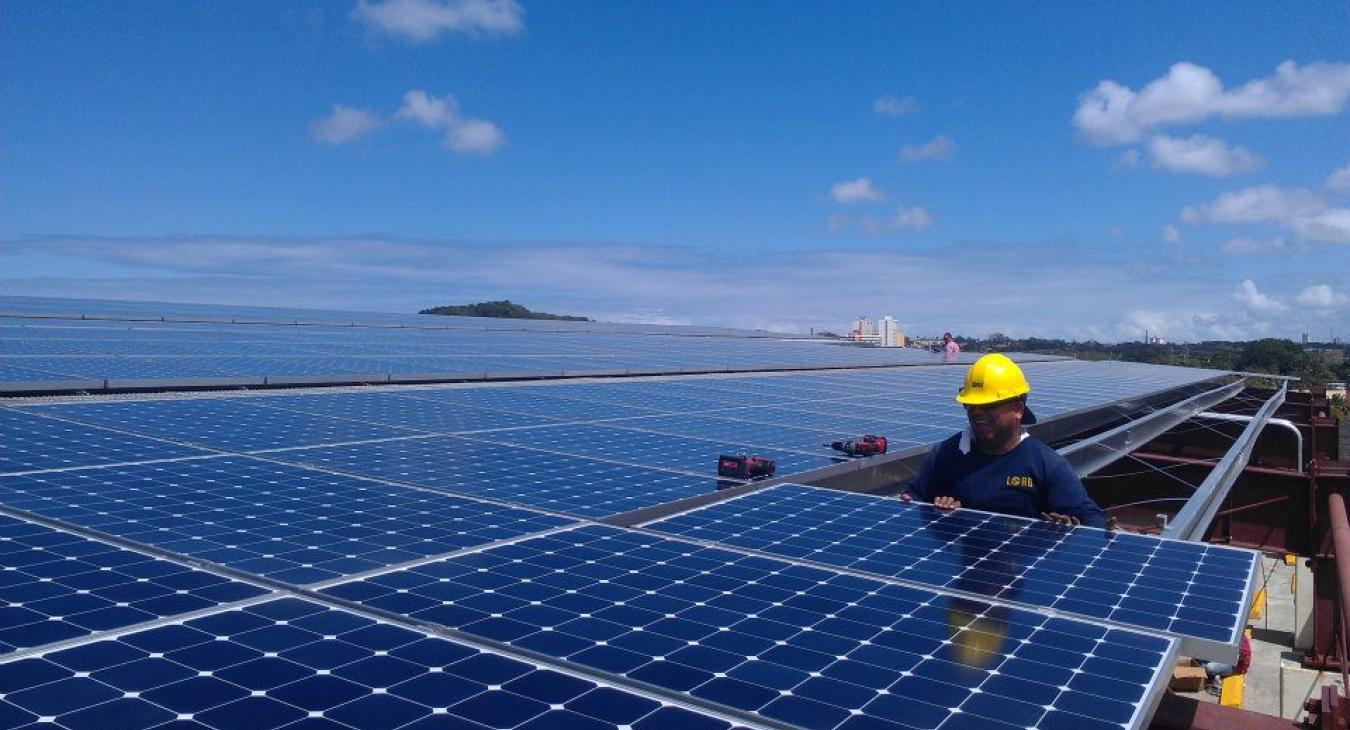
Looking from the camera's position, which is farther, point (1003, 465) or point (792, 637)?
point (1003, 465)

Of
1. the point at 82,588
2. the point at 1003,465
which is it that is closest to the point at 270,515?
the point at 82,588

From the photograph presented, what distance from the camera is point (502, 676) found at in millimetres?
4285

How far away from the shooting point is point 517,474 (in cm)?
913

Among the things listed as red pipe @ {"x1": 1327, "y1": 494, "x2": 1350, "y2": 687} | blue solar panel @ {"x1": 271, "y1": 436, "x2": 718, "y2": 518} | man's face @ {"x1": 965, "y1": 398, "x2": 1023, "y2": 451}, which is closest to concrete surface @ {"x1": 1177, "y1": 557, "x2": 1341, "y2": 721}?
red pipe @ {"x1": 1327, "y1": 494, "x2": 1350, "y2": 687}

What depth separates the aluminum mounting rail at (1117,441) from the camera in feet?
47.9

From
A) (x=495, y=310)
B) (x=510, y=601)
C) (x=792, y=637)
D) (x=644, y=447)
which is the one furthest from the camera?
(x=495, y=310)

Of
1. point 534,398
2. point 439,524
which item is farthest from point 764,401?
point 439,524

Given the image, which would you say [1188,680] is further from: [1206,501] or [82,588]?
[82,588]

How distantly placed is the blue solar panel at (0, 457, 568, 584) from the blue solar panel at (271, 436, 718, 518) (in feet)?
1.40

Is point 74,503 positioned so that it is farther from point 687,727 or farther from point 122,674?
point 687,727

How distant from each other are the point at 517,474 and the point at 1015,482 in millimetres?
4234

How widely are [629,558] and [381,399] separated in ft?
33.0

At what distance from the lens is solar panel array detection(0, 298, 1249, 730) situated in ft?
13.2

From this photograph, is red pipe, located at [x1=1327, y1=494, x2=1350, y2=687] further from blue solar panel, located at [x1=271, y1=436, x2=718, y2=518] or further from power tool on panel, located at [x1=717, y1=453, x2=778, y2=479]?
blue solar panel, located at [x1=271, y1=436, x2=718, y2=518]
